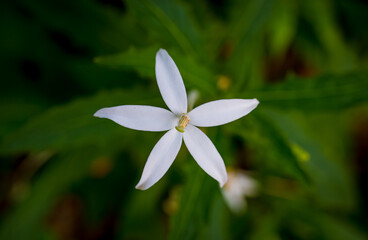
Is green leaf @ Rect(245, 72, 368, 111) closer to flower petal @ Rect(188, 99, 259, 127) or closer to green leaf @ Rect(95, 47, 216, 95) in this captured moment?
green leaf @ Rect(95, 47, 216, 95)

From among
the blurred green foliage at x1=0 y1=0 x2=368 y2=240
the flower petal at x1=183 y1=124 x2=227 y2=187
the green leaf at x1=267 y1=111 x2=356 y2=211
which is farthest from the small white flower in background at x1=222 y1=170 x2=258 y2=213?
the flower petal at x1=183 y1=124 x2=227 y2=187

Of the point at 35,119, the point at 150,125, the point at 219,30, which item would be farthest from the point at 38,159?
the point at 150,125

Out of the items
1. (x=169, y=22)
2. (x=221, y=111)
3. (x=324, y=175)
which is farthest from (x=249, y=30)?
(x=324, y=175)

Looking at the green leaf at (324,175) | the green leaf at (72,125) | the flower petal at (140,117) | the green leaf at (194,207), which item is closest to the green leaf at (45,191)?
the green leaf at (72,125)

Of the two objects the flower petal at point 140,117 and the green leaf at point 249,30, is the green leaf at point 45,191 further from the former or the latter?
the flower petal at point 140,117

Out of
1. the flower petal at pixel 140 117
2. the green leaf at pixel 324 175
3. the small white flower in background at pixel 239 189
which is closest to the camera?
the flower petal at pixel 140 117

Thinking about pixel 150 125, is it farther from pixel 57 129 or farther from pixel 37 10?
pixel 37 10

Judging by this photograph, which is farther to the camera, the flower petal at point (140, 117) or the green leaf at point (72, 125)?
the green leaf at point (72, 125)
